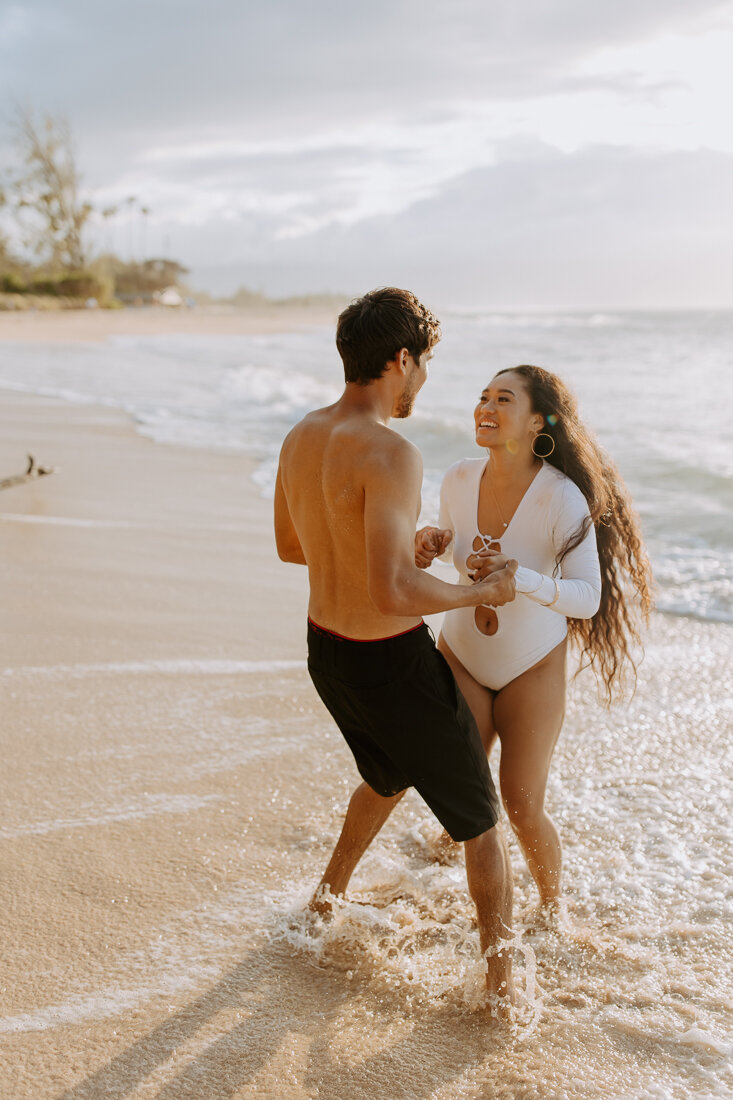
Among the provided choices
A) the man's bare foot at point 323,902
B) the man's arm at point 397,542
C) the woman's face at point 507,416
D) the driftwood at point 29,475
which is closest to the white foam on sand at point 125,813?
the man's bare foot at point 323,902

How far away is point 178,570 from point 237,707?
2.12 m

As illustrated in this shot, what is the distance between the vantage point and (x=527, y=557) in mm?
3244

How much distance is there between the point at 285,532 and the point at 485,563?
0.65m

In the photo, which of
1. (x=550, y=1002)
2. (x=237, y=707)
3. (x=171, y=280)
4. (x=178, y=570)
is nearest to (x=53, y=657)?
(x=237, y=707)

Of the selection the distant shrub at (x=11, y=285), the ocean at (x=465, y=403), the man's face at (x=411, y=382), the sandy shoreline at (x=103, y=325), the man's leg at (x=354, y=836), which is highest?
the distant shrub at (x=11, y=285)

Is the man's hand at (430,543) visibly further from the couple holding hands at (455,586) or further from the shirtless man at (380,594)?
the shirtless man at (380,594)

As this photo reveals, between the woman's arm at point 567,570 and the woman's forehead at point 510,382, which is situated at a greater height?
the woman's forehead at point 510,382

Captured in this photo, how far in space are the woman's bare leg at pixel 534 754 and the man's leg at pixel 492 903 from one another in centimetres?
38

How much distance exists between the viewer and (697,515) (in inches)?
357

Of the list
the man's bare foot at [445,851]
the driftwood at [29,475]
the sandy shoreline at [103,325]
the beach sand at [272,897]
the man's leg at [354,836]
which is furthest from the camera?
the sandy shoreline at [103,325]

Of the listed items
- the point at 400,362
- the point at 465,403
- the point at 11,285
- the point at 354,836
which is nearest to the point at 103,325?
the point at 11,285

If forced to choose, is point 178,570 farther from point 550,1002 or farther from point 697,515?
point 697,515

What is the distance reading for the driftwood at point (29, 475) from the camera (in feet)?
27.2

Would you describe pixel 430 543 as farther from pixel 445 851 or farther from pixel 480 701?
pixel 445 851
